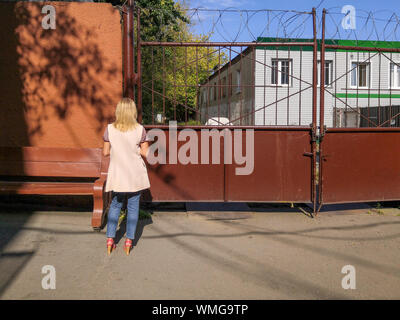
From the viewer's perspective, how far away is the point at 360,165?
6770 mm

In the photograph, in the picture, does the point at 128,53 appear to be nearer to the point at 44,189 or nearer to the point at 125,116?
the point at 125,116

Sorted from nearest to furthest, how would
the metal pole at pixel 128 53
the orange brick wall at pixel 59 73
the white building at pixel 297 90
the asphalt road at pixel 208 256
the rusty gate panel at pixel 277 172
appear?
the asphalt road at pixel 208 256 → the metal pole at pixel 128 53 → the orange brick wall at pixel 59 73 → the rusty gate panel at pixel 277 172 → the white building at pixel 297 90

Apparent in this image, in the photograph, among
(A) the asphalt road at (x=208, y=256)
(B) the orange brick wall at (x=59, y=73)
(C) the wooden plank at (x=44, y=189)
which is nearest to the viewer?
(A) the asphalt road at (x=208, y=256)

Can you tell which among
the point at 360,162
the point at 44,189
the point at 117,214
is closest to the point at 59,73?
the point at 44,189

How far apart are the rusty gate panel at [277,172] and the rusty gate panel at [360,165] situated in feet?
1.02

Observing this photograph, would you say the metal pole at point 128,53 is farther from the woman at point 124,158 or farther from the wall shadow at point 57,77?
the woman at point 124,158

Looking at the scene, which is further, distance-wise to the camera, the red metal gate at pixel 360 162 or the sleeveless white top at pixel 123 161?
the red metal gate at pixel 360 162

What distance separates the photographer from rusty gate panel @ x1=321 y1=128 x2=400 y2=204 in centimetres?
667

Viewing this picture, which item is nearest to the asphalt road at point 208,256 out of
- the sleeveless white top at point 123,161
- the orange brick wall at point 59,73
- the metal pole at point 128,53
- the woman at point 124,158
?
the woman at point 124,158

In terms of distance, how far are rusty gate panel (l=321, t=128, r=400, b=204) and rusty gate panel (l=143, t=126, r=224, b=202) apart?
1690mm

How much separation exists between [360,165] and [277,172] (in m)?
1.35

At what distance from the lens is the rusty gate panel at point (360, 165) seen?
667 centimetres

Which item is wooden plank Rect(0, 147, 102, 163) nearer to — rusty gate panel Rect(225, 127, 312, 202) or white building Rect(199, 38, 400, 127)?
rusty gate panel Rect(225, 127, 312, 202)

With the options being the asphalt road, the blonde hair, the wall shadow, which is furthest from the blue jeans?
the wall shadow
